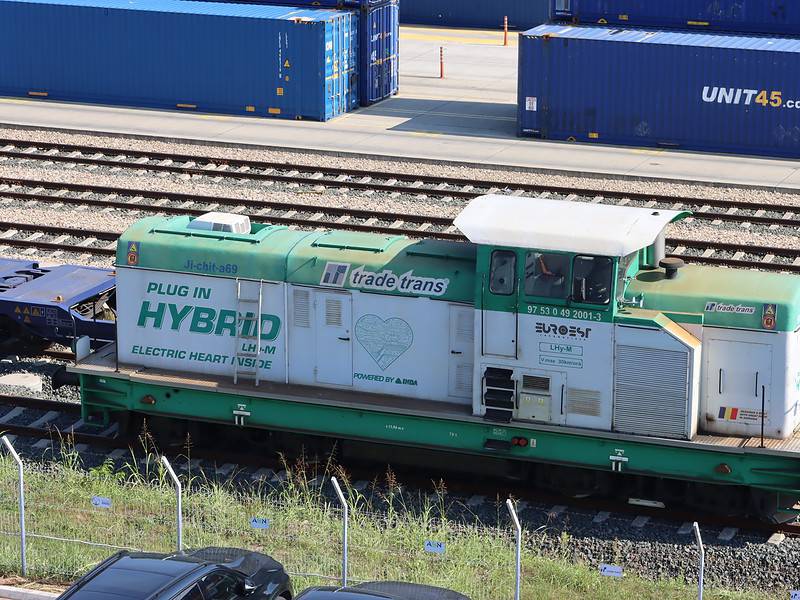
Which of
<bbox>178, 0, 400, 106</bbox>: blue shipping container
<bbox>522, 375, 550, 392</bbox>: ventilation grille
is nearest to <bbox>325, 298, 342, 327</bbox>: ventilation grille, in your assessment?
<bbox>522, 375, 550, 392</bbox>: ventilation grille

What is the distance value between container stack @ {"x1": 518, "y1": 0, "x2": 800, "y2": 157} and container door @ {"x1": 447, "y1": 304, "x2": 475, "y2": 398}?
59.0 feet

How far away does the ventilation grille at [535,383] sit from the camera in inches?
571

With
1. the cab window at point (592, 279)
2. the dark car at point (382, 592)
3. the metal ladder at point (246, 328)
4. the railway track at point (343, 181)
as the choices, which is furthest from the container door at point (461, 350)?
the railway track at point (343, 181)

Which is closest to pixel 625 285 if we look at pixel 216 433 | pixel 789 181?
pixel 216 433

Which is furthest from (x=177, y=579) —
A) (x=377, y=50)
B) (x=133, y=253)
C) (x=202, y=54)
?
(x=377, y=50)

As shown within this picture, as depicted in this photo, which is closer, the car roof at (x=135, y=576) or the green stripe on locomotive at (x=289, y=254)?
the car roof at (x=135, y=576)

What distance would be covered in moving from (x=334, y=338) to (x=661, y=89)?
1818 centimetres

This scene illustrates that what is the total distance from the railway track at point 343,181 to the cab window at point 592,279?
38.8 ft

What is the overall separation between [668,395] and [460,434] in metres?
2.31

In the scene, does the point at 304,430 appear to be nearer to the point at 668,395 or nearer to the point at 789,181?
the point at 668,395

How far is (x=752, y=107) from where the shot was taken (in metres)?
30.9

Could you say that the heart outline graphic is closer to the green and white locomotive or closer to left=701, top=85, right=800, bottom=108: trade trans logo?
the green and white locomotive

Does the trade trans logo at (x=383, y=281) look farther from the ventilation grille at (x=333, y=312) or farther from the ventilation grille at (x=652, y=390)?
the ventilation grille at (x=652, y=390)

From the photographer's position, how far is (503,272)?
14352 mm
